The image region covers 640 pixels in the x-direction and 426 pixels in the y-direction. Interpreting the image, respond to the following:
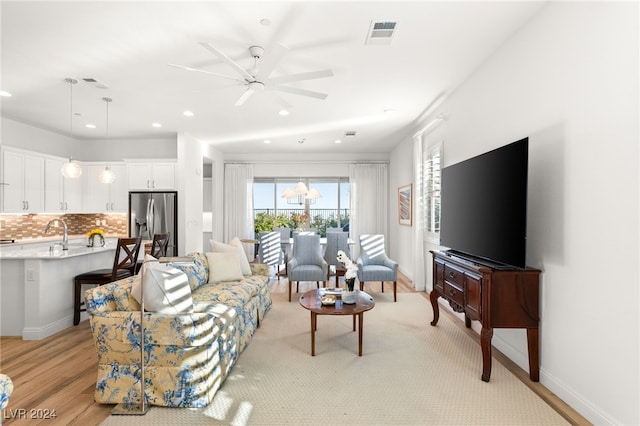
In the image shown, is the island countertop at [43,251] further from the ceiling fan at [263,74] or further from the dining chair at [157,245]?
the ceiling fan at [263,74]

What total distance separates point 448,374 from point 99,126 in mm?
6513

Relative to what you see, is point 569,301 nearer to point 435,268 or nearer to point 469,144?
point 435,268

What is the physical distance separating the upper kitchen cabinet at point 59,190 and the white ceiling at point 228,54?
0.88 m

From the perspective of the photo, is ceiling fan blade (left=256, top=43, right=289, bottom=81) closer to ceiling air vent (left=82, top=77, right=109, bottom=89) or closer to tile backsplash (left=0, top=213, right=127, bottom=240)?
ceiling air vent (left=82, top=77, right=109, bottom=89)

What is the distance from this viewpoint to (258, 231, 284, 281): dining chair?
672 cm

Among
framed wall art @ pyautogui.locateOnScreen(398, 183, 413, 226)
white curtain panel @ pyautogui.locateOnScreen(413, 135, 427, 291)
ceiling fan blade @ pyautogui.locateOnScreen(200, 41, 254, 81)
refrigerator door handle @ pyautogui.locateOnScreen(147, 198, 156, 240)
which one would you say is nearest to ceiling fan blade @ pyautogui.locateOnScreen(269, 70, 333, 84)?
ceiling fan blade @ pyautogui.locateOnScreen(200, 41, 254, 81)

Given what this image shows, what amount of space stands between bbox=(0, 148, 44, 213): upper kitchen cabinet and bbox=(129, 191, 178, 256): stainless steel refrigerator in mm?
1451

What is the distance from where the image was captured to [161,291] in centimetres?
230

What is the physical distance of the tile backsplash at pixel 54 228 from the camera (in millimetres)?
5348

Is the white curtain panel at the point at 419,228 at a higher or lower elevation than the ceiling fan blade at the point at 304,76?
lower

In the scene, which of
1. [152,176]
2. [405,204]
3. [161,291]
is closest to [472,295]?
[161,291]

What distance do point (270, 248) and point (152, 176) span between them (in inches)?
107

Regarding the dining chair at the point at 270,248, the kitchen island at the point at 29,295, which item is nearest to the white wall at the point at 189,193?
the dining chair at the point at 270,248

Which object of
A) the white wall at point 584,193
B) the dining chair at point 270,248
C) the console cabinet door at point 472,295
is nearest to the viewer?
Result: the white wall at point 584,193
